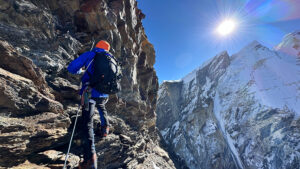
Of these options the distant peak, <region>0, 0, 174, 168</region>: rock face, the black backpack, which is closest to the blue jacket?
the black backpack

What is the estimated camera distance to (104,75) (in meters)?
4.03

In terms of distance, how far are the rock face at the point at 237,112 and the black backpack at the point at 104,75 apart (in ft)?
134

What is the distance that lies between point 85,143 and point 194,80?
56749 mm

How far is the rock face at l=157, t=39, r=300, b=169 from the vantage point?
34031 millimetres

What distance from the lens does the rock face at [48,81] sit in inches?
151

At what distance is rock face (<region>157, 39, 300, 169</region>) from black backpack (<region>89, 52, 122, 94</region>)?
40.9m

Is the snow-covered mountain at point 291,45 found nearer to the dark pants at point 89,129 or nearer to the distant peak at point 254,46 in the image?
the distant peak at point 254,46

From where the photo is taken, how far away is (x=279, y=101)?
3894 cm

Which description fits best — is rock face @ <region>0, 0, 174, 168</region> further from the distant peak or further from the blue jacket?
the distant peak

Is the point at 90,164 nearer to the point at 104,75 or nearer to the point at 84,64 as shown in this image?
the point at 104,75

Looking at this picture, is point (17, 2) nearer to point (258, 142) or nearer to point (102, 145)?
point (102, 145)

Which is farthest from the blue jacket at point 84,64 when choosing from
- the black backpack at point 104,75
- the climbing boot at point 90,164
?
the climbing boot at point 90,164

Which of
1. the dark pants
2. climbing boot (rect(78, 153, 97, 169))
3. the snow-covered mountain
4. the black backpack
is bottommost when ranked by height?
climbing boot (rect(78, 153, 97, 169))

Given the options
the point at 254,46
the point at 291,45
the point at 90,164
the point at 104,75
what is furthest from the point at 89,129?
the point at 291,45
